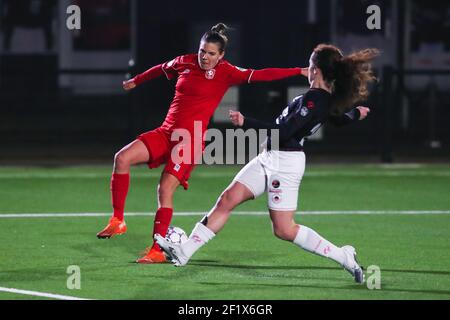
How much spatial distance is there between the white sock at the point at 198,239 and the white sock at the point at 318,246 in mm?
716

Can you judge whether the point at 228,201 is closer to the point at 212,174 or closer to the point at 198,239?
the point at 198,239

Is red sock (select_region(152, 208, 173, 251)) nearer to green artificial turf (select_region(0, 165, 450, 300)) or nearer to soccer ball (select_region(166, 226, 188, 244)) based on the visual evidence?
green artificial turf (select_region(0, 165, 450, 300))

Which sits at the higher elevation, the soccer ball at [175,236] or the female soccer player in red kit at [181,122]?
the female soccer player in red kit at [181,122]

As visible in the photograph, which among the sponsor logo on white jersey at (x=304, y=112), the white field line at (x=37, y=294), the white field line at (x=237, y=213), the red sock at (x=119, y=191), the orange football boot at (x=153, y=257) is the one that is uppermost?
the sponsor logo on white jersey at (x=304, y=112)

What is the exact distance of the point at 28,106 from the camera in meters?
22.8

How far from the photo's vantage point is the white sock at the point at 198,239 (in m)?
9.60

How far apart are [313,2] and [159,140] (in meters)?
20.9

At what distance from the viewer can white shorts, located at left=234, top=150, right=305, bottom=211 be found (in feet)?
30.8

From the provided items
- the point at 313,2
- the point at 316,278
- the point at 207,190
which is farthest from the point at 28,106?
the point at 316,278

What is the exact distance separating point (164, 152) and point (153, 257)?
963mm

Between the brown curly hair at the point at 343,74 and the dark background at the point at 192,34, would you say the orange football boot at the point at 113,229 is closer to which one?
the brown curly hair at the point at 343,74

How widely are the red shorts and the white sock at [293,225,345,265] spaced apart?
5.48 ft
